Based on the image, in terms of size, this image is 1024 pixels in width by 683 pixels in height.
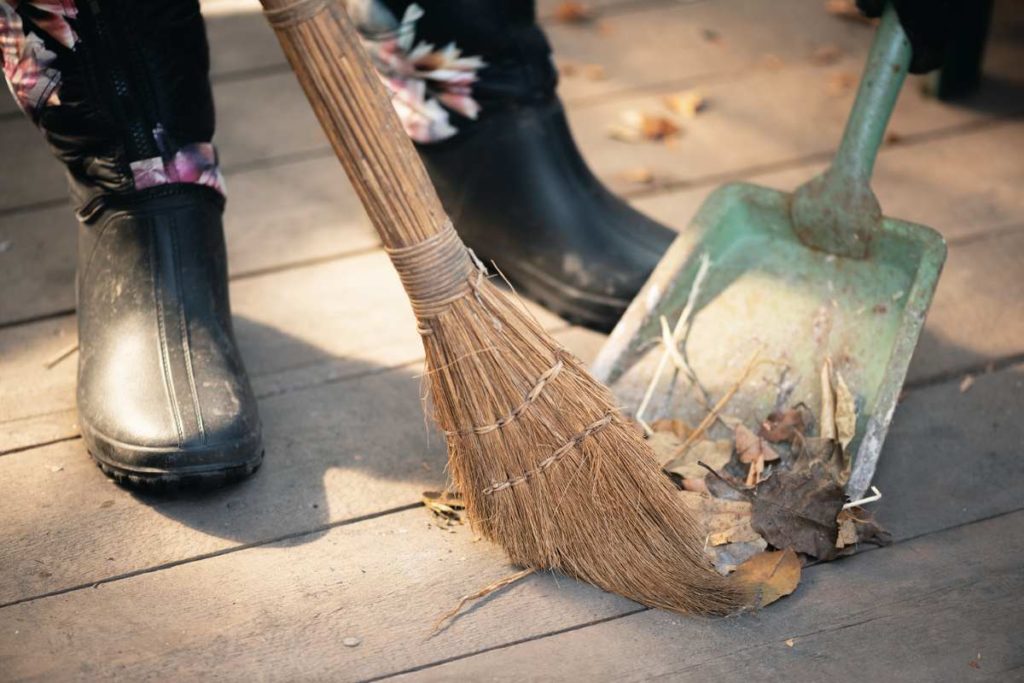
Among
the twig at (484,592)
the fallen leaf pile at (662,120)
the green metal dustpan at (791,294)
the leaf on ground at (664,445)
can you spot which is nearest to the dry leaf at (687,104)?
the fallen leaf pile at (662,120)

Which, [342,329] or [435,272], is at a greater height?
[435,272]

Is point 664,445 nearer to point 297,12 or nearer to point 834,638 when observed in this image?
point 834,638

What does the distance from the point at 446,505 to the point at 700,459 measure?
0.94 ft

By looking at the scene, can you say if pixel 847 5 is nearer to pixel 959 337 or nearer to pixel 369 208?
pixel 959 337

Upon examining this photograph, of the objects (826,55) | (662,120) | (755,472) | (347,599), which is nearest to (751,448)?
(755,472)

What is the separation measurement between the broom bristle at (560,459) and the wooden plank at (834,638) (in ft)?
0.14

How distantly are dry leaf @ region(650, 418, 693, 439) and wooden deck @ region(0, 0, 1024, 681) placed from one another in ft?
0.71

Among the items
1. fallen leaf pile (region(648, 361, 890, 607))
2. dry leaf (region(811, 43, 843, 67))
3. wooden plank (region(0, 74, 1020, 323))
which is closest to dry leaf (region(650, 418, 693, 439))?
fallen leaf pile (region(648, 361, 890, 607))

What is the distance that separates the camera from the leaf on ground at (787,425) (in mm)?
1276

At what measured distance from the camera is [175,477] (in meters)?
1.23

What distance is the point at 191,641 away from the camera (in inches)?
43.3

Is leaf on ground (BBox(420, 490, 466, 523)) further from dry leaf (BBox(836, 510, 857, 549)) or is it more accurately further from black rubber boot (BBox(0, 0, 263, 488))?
dry leaf (BBox(836, 510, 857, 549))

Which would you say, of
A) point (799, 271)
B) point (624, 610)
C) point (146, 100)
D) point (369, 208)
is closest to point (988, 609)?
point (624, 610)

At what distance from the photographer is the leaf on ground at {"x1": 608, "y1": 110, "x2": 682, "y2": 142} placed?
1942mm
